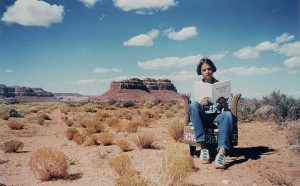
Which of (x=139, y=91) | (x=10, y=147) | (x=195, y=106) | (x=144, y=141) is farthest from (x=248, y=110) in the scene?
(x=139, y=91)

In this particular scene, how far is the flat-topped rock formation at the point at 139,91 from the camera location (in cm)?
12500

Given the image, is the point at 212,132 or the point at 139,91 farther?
the point at 139,91

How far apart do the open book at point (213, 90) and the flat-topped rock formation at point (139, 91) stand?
10895cm

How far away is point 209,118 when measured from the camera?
6.69m

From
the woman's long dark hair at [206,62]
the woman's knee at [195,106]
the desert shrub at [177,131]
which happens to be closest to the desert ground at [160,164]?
the desert shrub at [177,131]

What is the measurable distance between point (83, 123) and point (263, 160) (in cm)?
1097

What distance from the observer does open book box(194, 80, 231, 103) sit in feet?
20.2

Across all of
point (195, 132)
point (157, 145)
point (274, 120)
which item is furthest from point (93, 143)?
point (274, 120)

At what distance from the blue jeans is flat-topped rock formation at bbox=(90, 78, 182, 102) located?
109 metres

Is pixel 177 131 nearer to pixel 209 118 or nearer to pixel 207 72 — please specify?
pixel 209 118

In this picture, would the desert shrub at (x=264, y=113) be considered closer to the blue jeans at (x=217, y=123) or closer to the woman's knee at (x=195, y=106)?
the blue jeans at (x=217, y=123)

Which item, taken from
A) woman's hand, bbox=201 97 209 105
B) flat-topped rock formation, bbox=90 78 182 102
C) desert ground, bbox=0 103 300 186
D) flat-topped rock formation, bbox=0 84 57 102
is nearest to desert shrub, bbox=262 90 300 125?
A: desert ground, bbox=0 103 300 186

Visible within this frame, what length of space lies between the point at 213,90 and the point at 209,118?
0.78 meters

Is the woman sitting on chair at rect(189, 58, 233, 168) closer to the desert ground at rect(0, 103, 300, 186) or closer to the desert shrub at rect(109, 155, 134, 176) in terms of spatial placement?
the desert ground at rect(0, 103, 300, 186)
